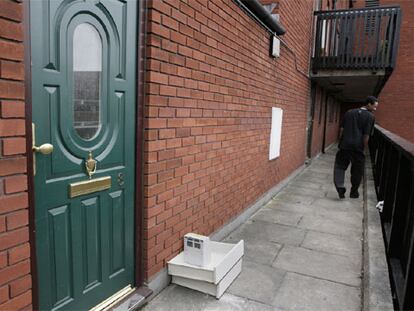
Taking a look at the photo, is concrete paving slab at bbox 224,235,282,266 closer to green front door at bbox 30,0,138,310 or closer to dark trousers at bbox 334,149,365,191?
green front door at bbox 30,0,138,310

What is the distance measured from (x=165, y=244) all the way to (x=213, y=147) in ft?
3.81

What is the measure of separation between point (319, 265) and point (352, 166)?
321 centimetres

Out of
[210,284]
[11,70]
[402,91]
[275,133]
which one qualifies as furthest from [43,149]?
[402,91]

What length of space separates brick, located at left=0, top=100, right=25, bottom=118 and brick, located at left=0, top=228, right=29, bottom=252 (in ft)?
1.78

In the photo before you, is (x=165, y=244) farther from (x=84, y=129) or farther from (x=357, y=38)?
(x=357, y=38)

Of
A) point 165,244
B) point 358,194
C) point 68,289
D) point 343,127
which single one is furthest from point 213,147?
point 358,194

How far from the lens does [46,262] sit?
1.88 metres

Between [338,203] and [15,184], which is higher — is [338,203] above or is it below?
below

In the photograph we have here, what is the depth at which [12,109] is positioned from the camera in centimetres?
154

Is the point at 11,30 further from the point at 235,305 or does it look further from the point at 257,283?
the point at 257,283

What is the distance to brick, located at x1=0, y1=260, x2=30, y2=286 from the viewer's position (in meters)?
1.58

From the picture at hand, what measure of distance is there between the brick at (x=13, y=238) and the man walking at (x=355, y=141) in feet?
18.1

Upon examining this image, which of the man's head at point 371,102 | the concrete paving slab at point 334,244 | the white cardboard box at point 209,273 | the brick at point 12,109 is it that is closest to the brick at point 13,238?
the brick at point 12,109

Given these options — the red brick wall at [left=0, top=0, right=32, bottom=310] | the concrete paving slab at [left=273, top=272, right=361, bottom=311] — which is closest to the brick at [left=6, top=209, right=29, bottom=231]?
the red brick wall at [left=0, top=0, right=32, bottom=310]
